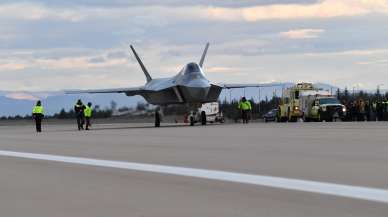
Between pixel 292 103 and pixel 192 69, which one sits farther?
pixel 292 103

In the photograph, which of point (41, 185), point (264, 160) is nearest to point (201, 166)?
point (264, 160)

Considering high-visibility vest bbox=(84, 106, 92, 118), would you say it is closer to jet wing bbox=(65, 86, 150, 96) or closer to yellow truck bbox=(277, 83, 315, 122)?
jet wing bbox=(65, 86, 150, 96)

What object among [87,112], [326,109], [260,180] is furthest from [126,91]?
[260,180]

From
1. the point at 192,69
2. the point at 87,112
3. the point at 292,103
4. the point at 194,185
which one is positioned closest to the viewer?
the point at 194,185

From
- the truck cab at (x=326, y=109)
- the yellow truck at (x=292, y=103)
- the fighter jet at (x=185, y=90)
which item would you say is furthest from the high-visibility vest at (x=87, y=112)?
the truck cab at (x=326, y=109)

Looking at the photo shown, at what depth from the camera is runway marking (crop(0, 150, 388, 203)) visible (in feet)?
24.1

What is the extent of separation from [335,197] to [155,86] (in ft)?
102

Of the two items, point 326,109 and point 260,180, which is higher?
point 326,109

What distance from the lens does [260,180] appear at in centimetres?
870

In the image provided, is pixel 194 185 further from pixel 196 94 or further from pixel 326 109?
pixel 326 109

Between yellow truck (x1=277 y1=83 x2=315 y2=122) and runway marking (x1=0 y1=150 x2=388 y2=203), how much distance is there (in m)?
30.1

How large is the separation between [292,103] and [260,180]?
3387 cm

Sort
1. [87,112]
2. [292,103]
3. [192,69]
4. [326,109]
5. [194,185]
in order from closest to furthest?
[194,185]
[192,69]
[87,112]
[326,109]
[292,103]

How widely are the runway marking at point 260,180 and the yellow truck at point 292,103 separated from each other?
98.8 ft
